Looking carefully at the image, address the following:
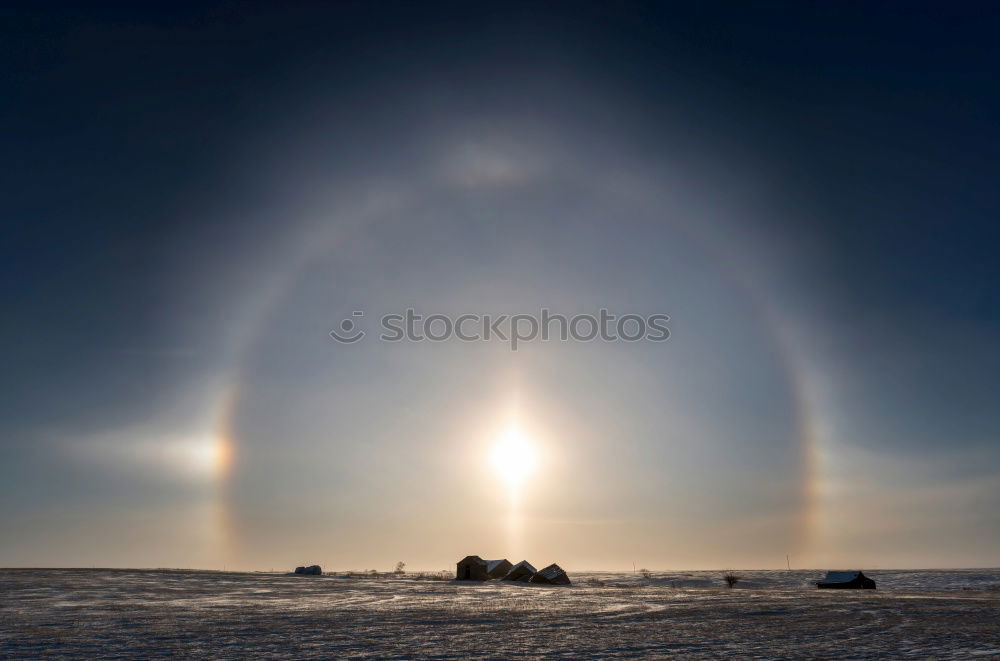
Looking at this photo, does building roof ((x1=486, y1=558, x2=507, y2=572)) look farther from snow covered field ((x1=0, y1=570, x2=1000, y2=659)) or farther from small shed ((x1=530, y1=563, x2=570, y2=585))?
snow covered field ((x1=0, y1=570, x2=1000, y2=659))

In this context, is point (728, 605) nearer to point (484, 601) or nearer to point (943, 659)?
point (484, 601)

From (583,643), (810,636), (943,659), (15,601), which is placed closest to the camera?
(943,659)

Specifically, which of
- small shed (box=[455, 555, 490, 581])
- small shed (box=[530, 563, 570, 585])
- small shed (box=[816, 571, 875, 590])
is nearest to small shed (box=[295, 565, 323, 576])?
small shed (box=[455, 555, 490, 581])

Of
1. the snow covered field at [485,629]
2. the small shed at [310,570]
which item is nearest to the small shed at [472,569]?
the small shed at [310,570]

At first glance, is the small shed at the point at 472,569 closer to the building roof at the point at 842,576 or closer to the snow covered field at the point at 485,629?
the building roof at the point at 842,576

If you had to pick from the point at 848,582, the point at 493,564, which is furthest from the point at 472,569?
the point at 848,582

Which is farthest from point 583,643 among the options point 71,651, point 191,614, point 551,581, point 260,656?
point 551,581

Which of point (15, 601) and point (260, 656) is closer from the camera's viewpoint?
point (260, 656)
